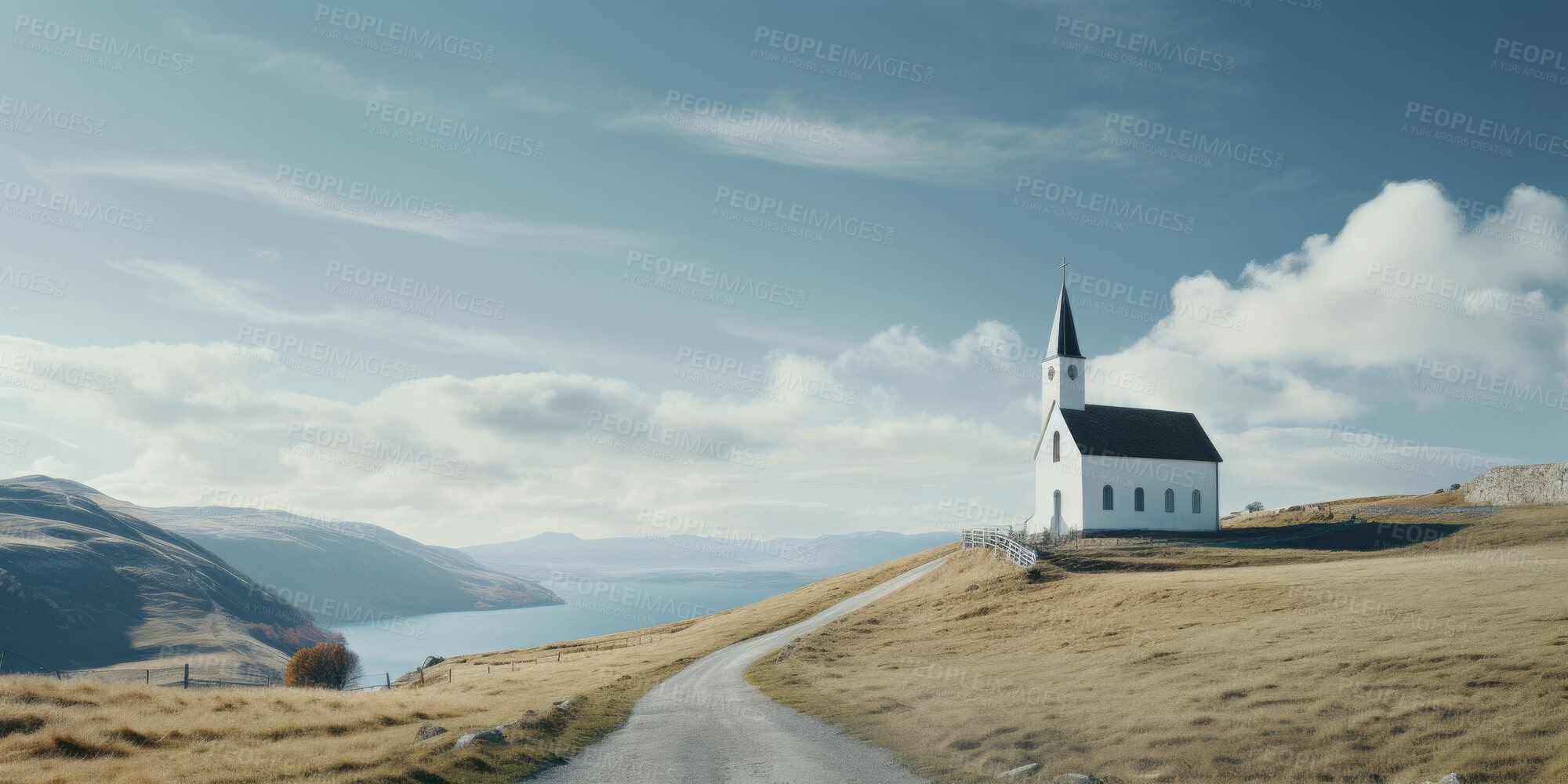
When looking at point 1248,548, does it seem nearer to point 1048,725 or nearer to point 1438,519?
point 1438,519

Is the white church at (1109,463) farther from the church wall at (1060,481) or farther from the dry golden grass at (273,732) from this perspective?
the dry golden grass at (273,732)

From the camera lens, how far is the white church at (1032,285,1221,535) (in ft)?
191

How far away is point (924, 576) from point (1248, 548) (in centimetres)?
2060

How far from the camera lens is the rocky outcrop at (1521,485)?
58281 mm

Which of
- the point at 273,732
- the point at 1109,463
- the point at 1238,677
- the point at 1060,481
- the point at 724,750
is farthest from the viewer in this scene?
the point at 1060,481

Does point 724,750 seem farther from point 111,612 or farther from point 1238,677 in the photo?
point 111,612

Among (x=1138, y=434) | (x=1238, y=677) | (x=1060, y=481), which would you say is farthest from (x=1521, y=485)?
(x=1238, y=677)

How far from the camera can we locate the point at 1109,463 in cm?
5862

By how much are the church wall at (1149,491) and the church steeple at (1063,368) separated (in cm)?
624

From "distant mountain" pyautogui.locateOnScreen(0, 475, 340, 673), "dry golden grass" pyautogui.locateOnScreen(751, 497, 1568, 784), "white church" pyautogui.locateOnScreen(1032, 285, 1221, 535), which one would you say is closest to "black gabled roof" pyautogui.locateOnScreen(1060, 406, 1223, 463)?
"white church" pyautogui.locateOnScreen(1032, 285, 1221, 535)

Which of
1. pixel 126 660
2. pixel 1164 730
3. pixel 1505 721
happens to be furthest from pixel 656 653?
pixel 126 660

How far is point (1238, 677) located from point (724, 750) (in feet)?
43.8

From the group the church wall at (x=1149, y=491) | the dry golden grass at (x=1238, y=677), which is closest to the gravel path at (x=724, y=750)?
the dry golden grass at (x=1238, y=677)

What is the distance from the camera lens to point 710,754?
17.5m
